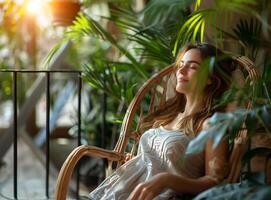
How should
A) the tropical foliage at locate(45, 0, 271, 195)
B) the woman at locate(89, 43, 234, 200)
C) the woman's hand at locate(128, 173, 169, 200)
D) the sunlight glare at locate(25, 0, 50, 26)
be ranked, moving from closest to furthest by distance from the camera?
1. the woman's hand at locate(128, 173, 169, 200)
2. the woman at locate(89, 43, 234, 200)
3. the tropical foliage at locate(45, 0, 271, 195)
4. the sunlight glare at locate(25, 0, 50, 26)

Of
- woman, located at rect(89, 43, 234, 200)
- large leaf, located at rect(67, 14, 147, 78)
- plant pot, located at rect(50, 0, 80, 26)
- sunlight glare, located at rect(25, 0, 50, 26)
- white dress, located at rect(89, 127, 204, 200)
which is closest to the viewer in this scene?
woman, located at rect(89, 43, 234, 200)

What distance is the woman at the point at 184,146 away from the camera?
4.87 feet

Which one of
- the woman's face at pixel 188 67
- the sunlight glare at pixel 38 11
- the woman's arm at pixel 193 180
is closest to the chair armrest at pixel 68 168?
the woman's arm at pixel 193 180

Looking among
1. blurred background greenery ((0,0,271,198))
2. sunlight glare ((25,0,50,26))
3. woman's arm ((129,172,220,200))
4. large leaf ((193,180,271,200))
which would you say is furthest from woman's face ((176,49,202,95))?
sunlight glare ((25,0,50,26))

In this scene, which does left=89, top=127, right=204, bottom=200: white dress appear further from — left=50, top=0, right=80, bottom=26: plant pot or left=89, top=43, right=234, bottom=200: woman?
left=50, top=0, right=80, bottom=26: plant pot

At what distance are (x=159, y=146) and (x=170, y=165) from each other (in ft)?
0.29

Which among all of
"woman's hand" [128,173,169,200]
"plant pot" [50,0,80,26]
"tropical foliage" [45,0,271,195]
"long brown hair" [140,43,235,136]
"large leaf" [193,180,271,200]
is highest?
"plant pot" [50,0,80,26]

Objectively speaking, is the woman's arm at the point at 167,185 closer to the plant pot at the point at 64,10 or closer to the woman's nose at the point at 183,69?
the woman's nose at the point at 183,69

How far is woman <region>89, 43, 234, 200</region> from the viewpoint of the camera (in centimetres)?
148

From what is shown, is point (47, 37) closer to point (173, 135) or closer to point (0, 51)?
point (0, 51)

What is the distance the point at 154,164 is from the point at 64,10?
167 cm

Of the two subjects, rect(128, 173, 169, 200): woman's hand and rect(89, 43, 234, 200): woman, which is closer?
rect(128, 173, 169, 200): woman's hand

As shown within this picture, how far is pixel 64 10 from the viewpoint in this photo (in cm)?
300

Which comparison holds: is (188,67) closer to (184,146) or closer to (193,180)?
(184,146)
